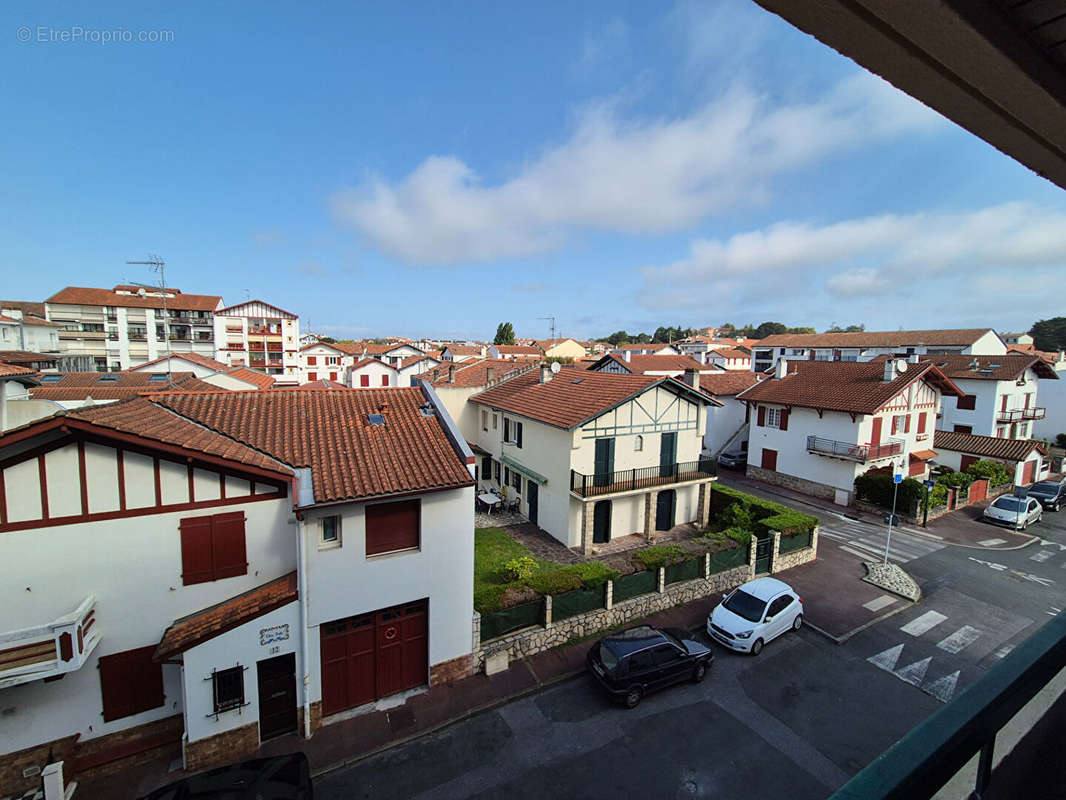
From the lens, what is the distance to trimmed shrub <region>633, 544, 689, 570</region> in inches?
607

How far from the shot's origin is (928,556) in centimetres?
2009

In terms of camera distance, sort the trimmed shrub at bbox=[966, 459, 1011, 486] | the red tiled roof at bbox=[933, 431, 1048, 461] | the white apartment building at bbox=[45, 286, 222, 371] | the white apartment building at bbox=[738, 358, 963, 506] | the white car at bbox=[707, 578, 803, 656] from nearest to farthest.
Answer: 1. the white car at bbox=[707, 578, 803, 656]
2. the white apartment building at bbox=[738, 358, 963, 506]
3. the trimmed shrub at bbox=[966, 459, 1011, 486]
4. the red tiled roof at bbox=[933, 431, 1048, 461]
5. the white apartment building at bbox=[45, 286, 222, 371]

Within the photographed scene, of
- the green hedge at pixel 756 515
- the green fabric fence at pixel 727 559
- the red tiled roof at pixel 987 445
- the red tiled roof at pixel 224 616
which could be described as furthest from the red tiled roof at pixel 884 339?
the red tiled roof at pixel 224 616

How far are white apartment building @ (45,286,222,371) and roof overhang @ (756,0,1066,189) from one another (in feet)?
216

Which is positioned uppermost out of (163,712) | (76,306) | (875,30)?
(76,306)

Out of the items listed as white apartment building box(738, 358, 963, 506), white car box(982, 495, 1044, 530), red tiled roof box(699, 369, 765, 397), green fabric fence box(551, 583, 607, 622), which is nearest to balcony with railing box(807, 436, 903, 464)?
white apartment building box(738, 358, 963, 506)

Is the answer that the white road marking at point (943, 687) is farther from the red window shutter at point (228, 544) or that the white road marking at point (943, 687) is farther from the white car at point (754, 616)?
the red window shutter at point (228, 544)

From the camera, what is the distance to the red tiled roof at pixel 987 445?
94.4 ft

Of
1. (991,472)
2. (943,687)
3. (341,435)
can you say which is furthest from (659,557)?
(991,472)

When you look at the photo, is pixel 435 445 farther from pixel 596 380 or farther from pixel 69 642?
pixel 596 380

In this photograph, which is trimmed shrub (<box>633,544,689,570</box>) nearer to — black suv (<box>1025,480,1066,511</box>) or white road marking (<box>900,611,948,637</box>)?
white road marking (<box>900,611,948,637</box>)

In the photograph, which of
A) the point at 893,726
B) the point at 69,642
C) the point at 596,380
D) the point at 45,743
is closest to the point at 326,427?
the point at 69,642

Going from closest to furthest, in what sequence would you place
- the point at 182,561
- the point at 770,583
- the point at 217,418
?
the point at 182,561 < the point at 217,418 < the point at 770,583

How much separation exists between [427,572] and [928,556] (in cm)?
2094
